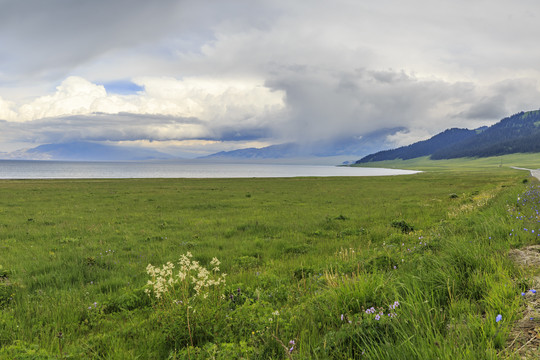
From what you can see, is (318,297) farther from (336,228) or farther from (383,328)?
(336,228)

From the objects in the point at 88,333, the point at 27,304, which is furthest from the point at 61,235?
the point at 88,333

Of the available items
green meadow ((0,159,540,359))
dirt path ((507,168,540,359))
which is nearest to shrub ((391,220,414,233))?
green meadow ((0,159,540,359))

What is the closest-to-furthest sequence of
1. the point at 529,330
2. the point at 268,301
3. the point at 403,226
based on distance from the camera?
the point at 529,330 < the point at 268,301 < the point at 403,226

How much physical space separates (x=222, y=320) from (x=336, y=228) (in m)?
12.9

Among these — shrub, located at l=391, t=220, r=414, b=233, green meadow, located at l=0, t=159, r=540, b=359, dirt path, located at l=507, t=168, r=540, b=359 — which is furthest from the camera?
shrub, located at l=391, t=220, r=414, b=233

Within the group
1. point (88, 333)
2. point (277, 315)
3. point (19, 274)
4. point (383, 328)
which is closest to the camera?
point (383, 328)

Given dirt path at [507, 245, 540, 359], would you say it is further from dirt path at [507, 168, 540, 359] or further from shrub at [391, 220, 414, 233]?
shrub at [391, 220, 414, 233]

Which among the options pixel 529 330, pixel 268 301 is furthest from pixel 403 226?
pixel 529 330

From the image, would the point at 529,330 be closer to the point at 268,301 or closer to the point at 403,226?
the point at 268,301

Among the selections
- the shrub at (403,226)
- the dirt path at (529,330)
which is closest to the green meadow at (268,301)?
the dirt path at (529,330)

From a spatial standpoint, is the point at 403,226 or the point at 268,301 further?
the point at 403,226

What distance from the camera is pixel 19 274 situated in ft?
29.1

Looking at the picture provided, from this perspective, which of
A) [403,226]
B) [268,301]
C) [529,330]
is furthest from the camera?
[403,226]

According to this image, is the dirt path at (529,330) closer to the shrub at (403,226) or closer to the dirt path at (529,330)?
the dirt path at (529,330)
